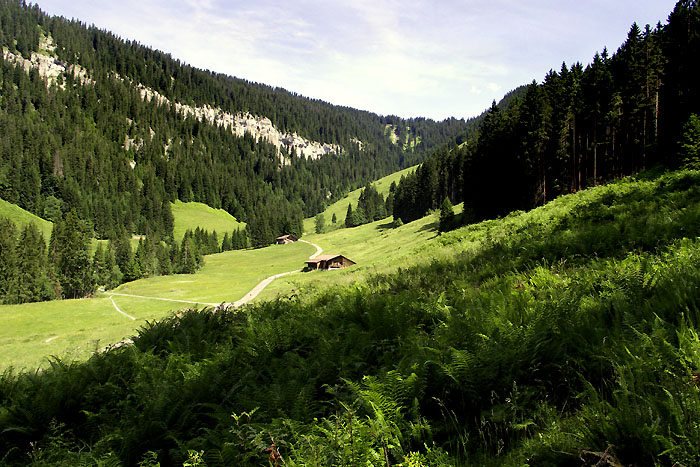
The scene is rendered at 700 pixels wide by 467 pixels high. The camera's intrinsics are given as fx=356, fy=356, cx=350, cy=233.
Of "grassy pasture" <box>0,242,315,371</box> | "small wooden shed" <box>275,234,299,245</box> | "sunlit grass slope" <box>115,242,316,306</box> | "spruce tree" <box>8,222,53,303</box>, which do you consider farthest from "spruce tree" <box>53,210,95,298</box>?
"small wooden shed" <box>275,234,299,245</box>

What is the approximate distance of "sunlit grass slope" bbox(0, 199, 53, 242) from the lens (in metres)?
133

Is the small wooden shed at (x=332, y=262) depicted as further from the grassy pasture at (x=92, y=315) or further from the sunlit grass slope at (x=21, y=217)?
the sunlit grass slope at (x=21, y=217)

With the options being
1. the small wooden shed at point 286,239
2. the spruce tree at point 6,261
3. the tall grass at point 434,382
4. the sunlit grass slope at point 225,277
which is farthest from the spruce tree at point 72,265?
the tall grass at point 434,382

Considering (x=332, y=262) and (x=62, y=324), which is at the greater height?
(x=332, y=262)

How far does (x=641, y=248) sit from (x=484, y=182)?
169 feet

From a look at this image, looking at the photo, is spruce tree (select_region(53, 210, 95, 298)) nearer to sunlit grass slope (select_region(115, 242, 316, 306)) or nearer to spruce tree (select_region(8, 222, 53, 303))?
spruce tree (select_region(8, 222, 53, 303))

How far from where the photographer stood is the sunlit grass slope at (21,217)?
13288 centimetres

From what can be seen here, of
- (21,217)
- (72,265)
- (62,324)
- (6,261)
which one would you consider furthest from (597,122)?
(21,217)

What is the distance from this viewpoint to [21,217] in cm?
13775

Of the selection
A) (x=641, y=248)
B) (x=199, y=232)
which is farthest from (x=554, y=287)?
(x=199, y=232)

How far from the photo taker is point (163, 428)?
4.87 meters

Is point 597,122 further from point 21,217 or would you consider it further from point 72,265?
point 21,217

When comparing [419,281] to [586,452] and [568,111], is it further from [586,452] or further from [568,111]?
[568,111]

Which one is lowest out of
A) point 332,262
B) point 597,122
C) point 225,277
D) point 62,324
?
point 225,277
